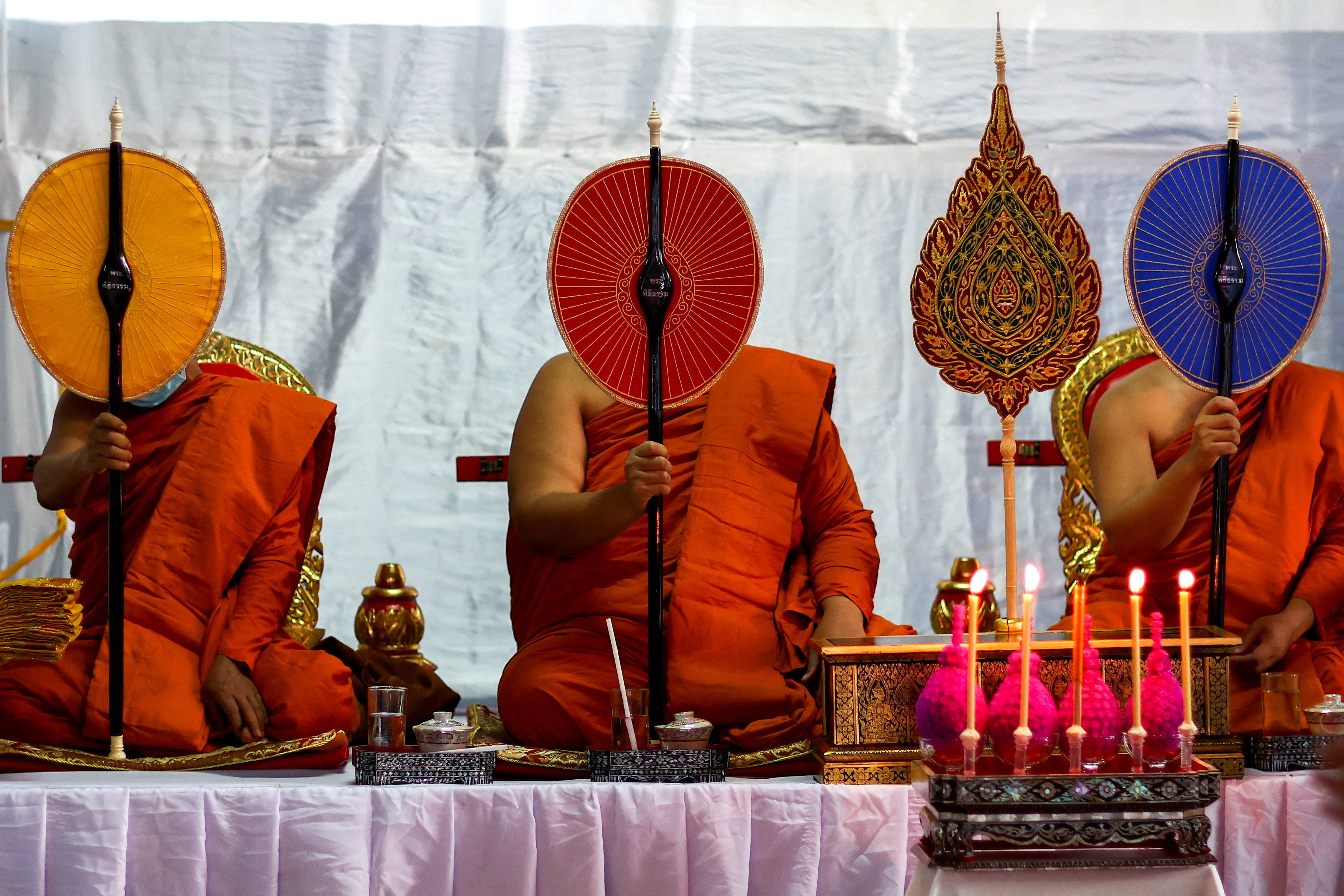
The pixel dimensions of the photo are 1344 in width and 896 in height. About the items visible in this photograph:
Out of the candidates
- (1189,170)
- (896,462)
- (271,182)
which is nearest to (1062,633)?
(1189,170)

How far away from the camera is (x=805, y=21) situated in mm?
5117

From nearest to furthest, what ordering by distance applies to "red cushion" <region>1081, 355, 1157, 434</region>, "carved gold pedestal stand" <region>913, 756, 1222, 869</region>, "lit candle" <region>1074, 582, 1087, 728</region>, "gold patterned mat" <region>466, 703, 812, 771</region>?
"carved gold pedestal stand" <region>913, 756, 1222, 869</region>, "lit candle" <region>1074, 582, 1087, 728</region>, "gold patterned mat" <region>466, 703, 812, 771</region>, "red cushion" <region>1081, 355, 1157, 434</region>

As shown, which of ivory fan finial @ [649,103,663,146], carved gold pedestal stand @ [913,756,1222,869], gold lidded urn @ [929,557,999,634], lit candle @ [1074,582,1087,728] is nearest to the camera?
carved gold pedestal stand @ [913,756,1222,869]

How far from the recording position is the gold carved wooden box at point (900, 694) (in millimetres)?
2939

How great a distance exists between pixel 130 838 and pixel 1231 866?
1.88 meters

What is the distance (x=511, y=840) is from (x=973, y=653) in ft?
2.82

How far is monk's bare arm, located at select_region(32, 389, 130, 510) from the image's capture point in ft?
10.5

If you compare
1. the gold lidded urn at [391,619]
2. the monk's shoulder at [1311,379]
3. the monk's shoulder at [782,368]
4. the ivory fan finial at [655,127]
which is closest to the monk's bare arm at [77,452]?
the gold lidded urn at [391,619]

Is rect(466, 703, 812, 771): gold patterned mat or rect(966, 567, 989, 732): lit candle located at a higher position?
rect(966, 567, 989, 732): lit candle

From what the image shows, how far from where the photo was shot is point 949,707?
2691 mm

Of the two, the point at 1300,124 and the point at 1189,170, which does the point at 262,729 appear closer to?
the point at 1189,170

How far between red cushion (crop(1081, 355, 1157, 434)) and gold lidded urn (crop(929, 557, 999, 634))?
19.5 inches

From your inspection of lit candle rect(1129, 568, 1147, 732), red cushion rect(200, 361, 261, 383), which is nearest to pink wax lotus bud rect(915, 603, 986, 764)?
lit candle rect(1129, 568, 1147, 732)

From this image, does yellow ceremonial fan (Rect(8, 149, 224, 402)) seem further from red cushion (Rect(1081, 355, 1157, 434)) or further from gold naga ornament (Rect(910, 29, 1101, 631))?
red cushion (Rect(1081, 355, 1157, 434))
